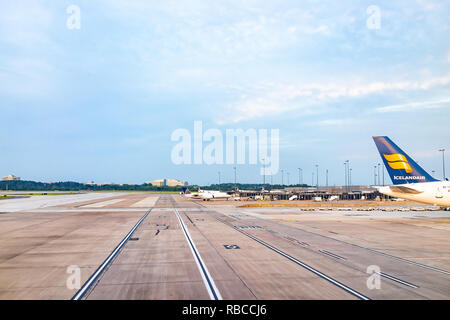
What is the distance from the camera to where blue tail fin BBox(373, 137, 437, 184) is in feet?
118

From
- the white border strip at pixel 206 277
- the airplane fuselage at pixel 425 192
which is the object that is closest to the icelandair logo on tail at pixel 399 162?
the airplane fuselage at pixel 425 192

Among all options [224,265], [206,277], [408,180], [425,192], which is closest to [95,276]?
[206,277]

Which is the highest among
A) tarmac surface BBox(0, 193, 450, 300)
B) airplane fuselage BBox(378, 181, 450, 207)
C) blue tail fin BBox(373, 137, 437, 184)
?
blue tail fin BBox(373, 137, 437, 184)

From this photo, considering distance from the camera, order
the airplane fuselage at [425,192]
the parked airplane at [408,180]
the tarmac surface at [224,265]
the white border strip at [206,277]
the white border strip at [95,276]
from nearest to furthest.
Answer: the white border strip at [206,277] → the white border strip at [95,276] → the tarmac surface at [224,265] → the airplane fuselage at [425,192] → the parked airplane at [408,180]

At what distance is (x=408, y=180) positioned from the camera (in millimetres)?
36094

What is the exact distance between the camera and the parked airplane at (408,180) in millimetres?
35188

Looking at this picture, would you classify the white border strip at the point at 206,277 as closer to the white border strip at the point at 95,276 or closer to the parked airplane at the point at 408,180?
the white border strip at the point at 95,276

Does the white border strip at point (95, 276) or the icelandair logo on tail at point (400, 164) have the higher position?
the icelandair logo on tail at point (400, 164)

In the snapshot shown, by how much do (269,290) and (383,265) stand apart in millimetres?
7382

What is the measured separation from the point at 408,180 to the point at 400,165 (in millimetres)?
1790

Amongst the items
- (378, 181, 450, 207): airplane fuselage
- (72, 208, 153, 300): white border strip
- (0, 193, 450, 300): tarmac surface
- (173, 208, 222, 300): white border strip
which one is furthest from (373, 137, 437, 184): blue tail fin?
(72, 208, 153, 300): white border strip

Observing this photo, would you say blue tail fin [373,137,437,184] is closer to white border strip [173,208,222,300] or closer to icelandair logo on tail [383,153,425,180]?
icelandair logo on tail [383,153,425,180]

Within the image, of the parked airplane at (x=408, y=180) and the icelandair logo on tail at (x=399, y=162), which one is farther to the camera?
the icelandair logo on tail at (x=399, y=162)
